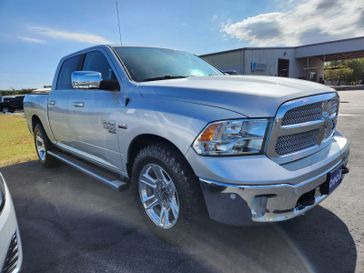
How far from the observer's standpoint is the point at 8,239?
1.92 metres

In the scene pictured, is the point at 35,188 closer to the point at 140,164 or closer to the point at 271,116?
the point at 140,164

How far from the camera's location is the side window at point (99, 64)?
139 inches

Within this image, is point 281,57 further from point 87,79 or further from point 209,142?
point 209,142

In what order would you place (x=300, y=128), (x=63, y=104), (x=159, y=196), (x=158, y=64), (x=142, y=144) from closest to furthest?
(x=300, y=128) → (x=159, y=196) → (x=142, y=144) → (x=158, y=64) → (x=63, y=104)

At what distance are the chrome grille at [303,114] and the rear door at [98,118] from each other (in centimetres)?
168

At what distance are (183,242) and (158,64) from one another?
204 cm

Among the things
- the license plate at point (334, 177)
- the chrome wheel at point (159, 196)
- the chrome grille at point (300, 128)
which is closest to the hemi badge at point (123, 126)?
the chrome wheel at point (159, 196)

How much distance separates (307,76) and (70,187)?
4783 centimetres

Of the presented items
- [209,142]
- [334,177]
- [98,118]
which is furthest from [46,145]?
[334,177]

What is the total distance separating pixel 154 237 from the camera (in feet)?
9.65

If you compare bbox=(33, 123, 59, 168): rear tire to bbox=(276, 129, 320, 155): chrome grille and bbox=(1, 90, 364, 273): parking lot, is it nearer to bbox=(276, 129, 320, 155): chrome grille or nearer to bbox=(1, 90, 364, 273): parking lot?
bbox=(1, 90, 364, 273): parking lot

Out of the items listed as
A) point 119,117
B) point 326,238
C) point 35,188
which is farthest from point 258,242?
point 35,188

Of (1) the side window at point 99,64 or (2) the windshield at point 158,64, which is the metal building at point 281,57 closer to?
(2) the windshield at point 158,64

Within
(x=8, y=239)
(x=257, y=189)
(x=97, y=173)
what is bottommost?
(x=97, y=173)
